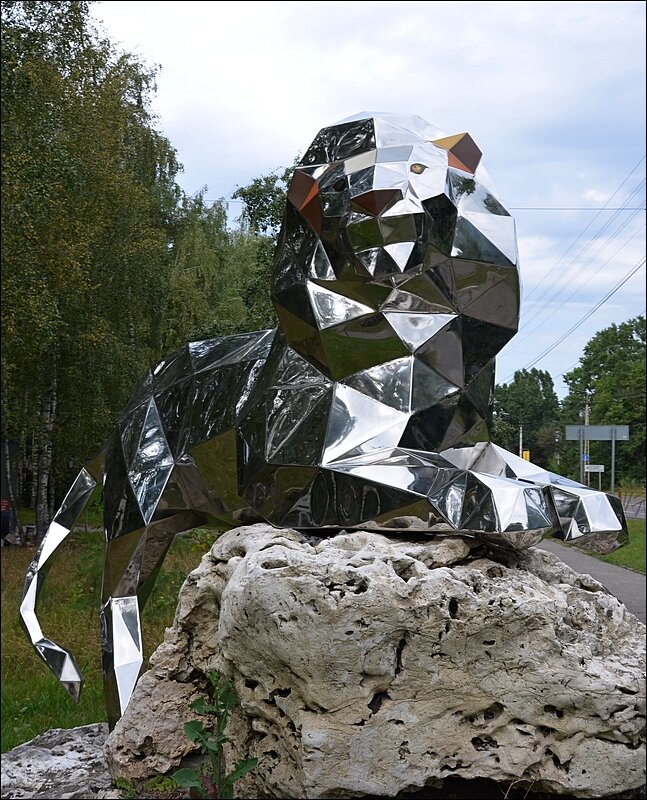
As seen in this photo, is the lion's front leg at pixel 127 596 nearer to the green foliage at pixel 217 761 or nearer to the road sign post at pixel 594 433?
the green foliage at pixel 217 761

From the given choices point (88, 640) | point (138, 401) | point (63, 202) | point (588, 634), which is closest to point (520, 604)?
point (588, 634)

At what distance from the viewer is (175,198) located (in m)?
5.44

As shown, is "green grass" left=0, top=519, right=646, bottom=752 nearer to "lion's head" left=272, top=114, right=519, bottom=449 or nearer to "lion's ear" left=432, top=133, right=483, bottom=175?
"lion's head" left=272, top=114, right=519, bottom=449

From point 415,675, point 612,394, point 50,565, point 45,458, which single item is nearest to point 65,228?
point 45,458

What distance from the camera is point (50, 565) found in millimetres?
3432

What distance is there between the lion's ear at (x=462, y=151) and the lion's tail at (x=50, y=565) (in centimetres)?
190

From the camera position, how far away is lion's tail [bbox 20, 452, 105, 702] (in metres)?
3.09

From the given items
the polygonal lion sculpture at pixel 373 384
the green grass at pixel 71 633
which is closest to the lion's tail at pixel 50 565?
the polygonal lion sculpture at pixel 373 384

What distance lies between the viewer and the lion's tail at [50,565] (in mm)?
3090

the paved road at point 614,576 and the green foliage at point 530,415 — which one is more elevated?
the green foliage at point 530,415

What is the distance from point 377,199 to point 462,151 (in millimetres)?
395

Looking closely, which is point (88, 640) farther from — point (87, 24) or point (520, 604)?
point (87, 24)

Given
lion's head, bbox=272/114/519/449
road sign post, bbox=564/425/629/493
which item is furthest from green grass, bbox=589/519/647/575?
lion's head, bbox=272/114/519/449

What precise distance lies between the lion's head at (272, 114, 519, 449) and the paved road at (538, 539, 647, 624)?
71cm
